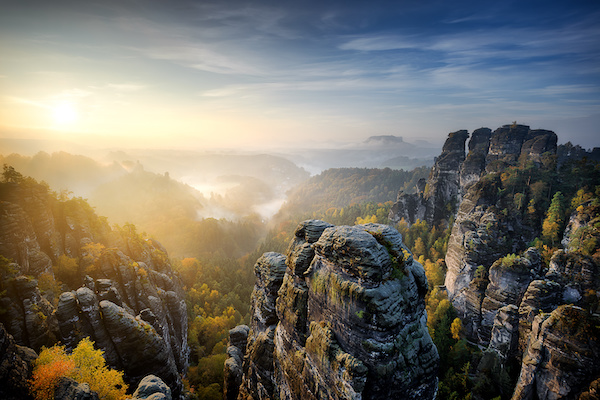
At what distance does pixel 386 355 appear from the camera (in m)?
11.1

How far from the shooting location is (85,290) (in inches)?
755

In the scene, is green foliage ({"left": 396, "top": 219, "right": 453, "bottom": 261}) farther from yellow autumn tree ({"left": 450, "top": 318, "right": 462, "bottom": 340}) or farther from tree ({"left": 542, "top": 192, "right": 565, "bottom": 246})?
yellow autumn tree ({"left": 450, "top": 318, "right": 462, "bottom": 340})

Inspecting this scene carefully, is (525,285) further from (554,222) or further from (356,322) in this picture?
(356,322)

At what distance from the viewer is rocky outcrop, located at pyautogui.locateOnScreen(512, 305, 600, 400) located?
50.2 feet

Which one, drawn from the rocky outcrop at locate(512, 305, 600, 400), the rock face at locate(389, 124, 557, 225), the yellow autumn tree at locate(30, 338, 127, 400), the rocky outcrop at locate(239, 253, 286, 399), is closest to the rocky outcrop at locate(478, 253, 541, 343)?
the rocky outcrop at locate(512, 305, 600, 400)

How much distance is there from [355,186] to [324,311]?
17994 cm

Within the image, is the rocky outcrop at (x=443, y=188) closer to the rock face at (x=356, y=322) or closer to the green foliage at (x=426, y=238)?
the green foliage at (x=426, y=238)

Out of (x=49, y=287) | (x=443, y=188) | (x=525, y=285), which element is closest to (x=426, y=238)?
(x=443, y=188)

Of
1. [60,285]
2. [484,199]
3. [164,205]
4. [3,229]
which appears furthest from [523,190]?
[164,205]

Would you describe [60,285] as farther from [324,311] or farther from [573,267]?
[573,267]

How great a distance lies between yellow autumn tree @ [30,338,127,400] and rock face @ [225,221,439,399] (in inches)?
425

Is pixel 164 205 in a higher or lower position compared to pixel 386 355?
lower

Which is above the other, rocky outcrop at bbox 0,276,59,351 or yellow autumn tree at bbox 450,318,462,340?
rocky outcrop at bbox 0,276,59,351

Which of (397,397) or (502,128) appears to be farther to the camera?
(502,128)
